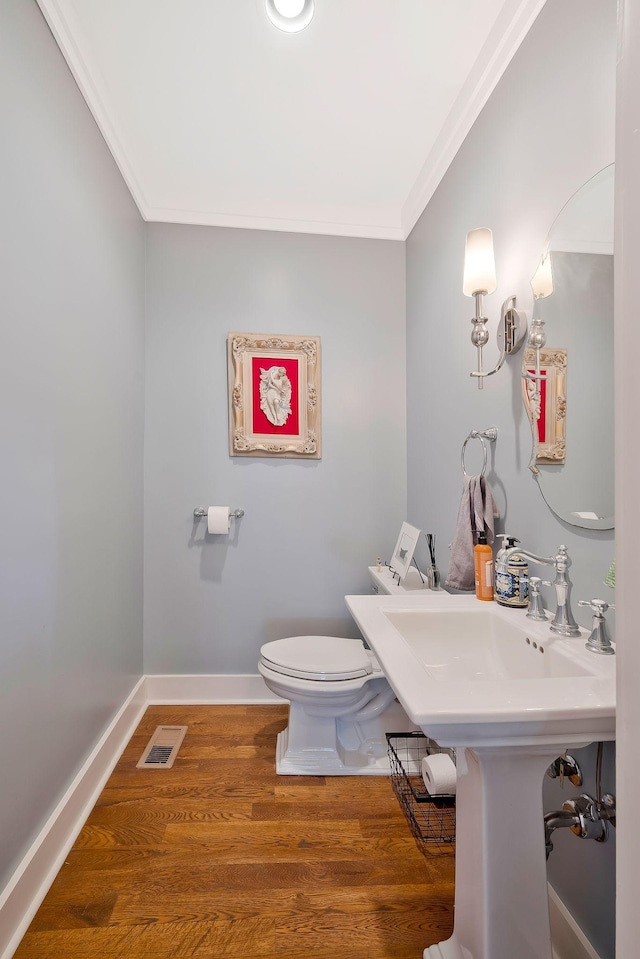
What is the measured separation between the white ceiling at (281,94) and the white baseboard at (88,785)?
7.71 ft

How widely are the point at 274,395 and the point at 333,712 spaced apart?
5.00ft

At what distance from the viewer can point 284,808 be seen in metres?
1.73

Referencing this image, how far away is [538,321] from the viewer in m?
1.34

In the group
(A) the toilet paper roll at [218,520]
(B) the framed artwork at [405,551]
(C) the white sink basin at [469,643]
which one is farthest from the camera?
(A) the toilet paper roll at [218,520]

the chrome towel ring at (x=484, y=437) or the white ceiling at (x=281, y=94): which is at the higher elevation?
the white ceiling at (x=281, y=94)

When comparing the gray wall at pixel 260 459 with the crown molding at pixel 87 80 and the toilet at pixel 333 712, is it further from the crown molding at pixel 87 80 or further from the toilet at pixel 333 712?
the toilet at pixel 333 712

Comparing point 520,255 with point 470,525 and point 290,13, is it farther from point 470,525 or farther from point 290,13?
point 290,13

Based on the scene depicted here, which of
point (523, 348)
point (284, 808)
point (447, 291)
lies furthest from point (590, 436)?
point (284, 808)

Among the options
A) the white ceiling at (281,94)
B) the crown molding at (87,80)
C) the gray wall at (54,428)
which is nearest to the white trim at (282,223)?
the white ceiling at (281,94)

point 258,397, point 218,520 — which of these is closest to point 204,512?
point 218,520

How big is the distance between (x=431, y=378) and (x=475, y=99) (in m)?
1.03

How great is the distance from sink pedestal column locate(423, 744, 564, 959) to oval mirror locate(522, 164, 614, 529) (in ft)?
1.83

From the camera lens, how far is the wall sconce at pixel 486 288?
1.46 metres

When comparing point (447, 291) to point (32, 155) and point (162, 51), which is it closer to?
point (162, 51)
